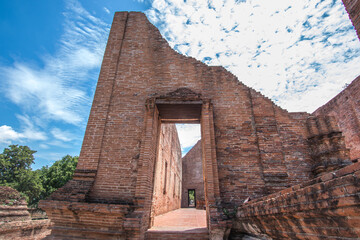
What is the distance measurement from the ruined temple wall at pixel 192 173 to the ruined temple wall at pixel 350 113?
15.9 metres

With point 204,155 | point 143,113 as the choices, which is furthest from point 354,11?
point 143,113

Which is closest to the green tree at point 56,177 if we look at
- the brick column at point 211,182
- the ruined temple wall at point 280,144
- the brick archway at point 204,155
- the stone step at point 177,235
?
the brick archway at point 204,155

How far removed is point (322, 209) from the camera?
1900 millimetres

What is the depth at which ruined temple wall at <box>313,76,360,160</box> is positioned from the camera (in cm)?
1067

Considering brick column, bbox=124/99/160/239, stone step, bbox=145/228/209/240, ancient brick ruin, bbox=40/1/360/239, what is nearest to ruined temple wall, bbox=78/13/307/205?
ancient brick ruin, bbox=40/1/360/239

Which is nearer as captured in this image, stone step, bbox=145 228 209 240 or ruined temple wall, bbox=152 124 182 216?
stone step, bbox=145 228 209 240

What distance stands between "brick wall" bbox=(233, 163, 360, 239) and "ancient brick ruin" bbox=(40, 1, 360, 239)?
71 cm

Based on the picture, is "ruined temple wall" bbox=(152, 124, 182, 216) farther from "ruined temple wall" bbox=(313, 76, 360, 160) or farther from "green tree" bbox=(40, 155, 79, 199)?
"green tree" bbox=(40, 155, 79, 199)

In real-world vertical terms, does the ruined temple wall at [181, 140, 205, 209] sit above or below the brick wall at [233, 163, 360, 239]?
above

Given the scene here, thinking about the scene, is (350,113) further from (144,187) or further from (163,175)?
(144,187)

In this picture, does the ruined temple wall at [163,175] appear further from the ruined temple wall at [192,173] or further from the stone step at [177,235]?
the ruined temple wall at [192,173]

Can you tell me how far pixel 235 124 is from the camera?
6645mm

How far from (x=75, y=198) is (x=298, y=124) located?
7593 mm

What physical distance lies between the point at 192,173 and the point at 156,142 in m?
19.1
